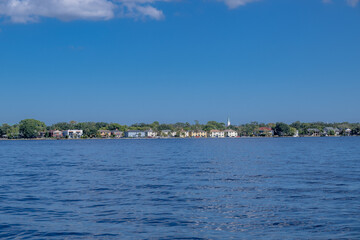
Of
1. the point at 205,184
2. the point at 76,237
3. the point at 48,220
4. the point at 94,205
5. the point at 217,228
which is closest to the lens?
the point at 76,237

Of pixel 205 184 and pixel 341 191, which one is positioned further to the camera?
pixel 205 184

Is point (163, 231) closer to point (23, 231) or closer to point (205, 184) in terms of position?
point (23, 231)

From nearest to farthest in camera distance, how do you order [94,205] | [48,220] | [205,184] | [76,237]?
[76,237] < [48,220] < [94,205] < [205,184]

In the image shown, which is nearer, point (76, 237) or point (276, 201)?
point (76, 237)

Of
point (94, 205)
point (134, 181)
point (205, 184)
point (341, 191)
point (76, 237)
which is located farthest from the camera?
point (134, 181)

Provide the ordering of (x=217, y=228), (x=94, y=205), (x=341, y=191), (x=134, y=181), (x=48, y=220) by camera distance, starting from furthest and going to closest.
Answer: (x=134, y=181), (x=341, y=191), (x=94, y=205), (x=48, y=220), (x=217, y=228)

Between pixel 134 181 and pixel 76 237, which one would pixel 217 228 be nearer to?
pixel 76 237

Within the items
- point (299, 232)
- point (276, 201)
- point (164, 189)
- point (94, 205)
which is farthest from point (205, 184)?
point (299, 232)

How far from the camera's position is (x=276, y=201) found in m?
18.7

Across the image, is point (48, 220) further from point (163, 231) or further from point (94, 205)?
point (163, 231)

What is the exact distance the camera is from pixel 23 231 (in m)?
13.7

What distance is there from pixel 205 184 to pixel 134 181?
488 cm

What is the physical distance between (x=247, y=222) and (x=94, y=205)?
23.5 feet

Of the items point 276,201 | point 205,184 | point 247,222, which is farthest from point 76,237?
point 205,184
